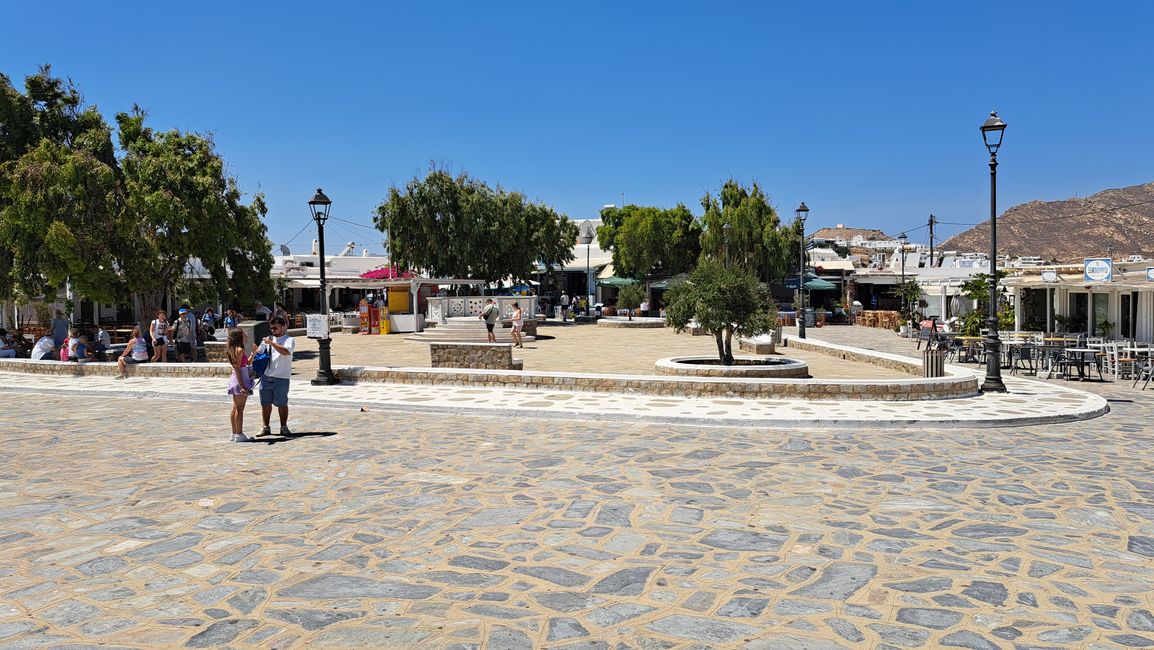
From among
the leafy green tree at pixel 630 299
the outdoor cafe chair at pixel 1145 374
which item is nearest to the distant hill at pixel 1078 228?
the leafy green tree at pixel 630 299

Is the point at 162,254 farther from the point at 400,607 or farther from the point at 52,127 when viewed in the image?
the point at 400,607

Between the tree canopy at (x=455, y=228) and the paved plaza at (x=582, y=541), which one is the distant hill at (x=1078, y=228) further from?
the paved plaza at (x=582, y=541)

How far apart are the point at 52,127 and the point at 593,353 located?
16.9 m

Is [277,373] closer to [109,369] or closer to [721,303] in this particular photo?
[721,303]

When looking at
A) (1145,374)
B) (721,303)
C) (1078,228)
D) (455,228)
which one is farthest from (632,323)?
(1078,228)

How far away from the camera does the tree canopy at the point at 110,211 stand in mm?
18734

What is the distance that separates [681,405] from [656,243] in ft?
110

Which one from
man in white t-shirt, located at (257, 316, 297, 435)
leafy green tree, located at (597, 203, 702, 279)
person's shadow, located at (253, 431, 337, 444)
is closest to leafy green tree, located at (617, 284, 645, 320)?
leafy green tree, located at (597, 203, 702, 279)

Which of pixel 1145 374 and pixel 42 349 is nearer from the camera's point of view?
pixel 1145 374

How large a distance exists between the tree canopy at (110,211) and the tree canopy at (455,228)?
515 inches

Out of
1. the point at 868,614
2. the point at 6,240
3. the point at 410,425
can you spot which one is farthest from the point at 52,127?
the point at 868,614

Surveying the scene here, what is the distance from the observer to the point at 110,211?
19.2 metres

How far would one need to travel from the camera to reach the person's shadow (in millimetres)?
9242

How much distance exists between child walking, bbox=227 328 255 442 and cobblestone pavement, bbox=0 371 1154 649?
255mm
